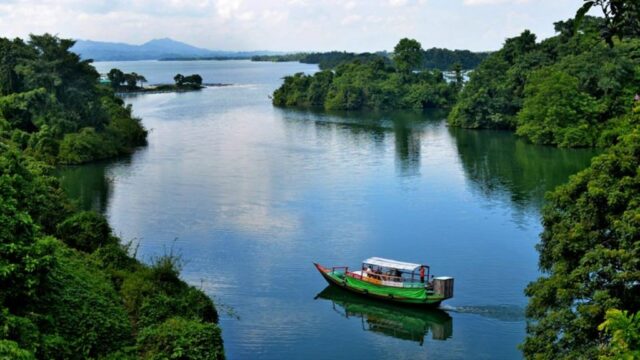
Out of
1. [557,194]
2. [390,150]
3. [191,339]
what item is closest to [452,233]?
[557,194]

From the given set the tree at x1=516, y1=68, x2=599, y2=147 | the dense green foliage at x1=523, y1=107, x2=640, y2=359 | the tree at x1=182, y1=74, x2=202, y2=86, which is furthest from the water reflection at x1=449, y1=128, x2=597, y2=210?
the tree at x1=182, y1=74, x2=202, y2=86

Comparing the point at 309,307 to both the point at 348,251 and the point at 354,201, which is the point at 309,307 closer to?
the point at 348,251

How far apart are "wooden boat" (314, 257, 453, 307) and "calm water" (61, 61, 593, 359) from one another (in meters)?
0.51

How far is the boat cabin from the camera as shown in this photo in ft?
79.6

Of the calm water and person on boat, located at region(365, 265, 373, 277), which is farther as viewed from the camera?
person on boat, located at region(365, 265, 373, 277)

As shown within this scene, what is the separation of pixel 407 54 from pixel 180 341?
86.4m

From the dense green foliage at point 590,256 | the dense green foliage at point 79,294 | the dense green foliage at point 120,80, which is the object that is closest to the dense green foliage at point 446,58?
the dense green foliage at point 120,80

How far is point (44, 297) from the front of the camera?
1509cm

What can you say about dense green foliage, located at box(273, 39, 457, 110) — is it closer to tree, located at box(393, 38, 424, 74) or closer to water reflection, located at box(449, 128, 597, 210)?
tree, located at box(393, 38, 424, 74)

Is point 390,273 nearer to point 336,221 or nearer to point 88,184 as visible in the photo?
point 336,221

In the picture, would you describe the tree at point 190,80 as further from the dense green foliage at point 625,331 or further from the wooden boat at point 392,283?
the dense green foliage at point 625,331

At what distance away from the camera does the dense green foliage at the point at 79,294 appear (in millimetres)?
13852

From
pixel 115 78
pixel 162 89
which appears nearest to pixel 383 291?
pixel 115 78

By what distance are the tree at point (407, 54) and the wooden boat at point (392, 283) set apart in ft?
247
